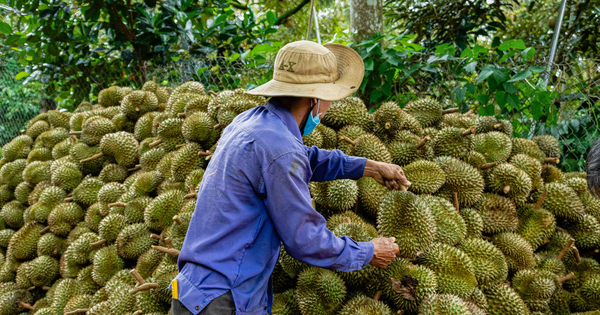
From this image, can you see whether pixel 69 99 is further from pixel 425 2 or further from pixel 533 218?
pixel 533 218

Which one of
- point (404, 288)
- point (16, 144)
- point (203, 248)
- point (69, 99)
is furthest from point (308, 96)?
point (69, 99)

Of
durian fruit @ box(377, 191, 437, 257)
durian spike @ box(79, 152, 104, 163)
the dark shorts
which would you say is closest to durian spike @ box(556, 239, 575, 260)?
durian fruit @ box(377, 191, 437, 257)

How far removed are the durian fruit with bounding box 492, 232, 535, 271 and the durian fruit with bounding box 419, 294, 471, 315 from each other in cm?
64

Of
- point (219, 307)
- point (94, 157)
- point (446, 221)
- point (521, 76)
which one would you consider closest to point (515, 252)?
point (446, 221)

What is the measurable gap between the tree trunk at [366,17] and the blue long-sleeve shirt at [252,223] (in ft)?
9.26

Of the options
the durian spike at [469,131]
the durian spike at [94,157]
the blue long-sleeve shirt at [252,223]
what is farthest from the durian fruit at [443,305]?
the durian spike at [94,157]

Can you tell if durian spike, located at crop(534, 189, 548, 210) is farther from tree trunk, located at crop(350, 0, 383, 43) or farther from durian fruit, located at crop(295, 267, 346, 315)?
tree trunk, located at crop(350, 0, 383, 43)

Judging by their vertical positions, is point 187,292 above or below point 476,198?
above

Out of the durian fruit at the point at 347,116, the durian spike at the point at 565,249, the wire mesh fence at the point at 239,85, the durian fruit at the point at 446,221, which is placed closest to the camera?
the durian fruit at the point at 446,221

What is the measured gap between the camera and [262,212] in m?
1.27

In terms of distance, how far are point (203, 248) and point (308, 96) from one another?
632 millimetres

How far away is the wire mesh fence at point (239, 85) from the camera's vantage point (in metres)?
2.98

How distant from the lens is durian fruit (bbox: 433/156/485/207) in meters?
2.08

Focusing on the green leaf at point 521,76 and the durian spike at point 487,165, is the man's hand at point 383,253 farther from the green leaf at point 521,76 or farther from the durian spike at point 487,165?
the green leaf at point 521,76
